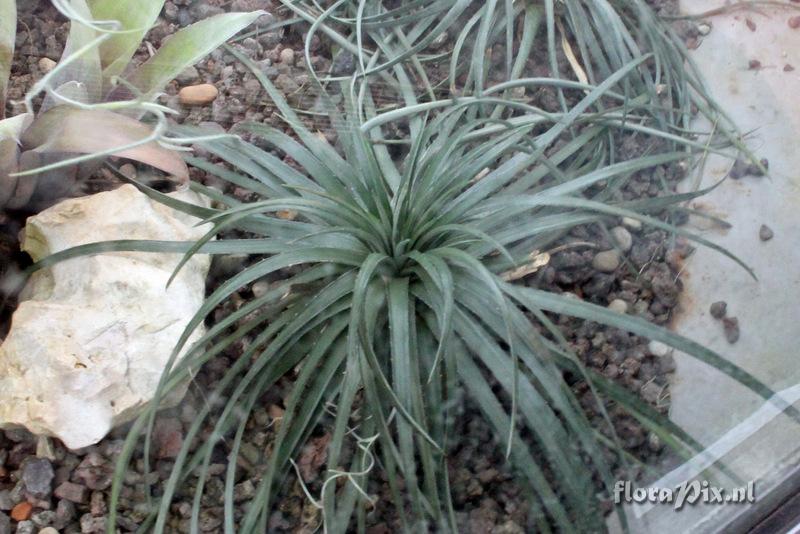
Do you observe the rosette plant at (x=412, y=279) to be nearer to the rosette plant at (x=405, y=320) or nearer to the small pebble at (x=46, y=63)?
the rosette plant at (x=405, y=320)

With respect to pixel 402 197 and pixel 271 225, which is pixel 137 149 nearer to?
pixel 271 225

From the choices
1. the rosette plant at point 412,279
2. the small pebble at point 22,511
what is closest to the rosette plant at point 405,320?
the rosette plant at point 412,279

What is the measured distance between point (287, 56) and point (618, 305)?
49cm

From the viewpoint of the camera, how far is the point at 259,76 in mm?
846

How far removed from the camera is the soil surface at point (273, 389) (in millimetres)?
730

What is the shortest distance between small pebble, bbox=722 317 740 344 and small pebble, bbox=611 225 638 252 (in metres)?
0.13

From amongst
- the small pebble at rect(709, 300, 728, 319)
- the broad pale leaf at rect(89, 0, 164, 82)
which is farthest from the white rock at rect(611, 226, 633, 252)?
the broad pale leaf at rect(89, 0, 164, 82)

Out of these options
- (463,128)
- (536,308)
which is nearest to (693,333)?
(536,308)

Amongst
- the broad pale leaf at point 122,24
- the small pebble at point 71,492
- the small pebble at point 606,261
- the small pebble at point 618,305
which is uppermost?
the broad pale leaf at point 122,24

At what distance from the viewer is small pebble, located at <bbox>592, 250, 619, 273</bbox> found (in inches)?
32.0

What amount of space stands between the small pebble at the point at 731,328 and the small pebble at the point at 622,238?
126 millimetres

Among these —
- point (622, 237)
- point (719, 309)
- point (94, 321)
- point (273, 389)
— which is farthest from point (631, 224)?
point (94, 321)

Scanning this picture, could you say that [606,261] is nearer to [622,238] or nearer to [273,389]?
[622,238]

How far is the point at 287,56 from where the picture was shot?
2.93ft
